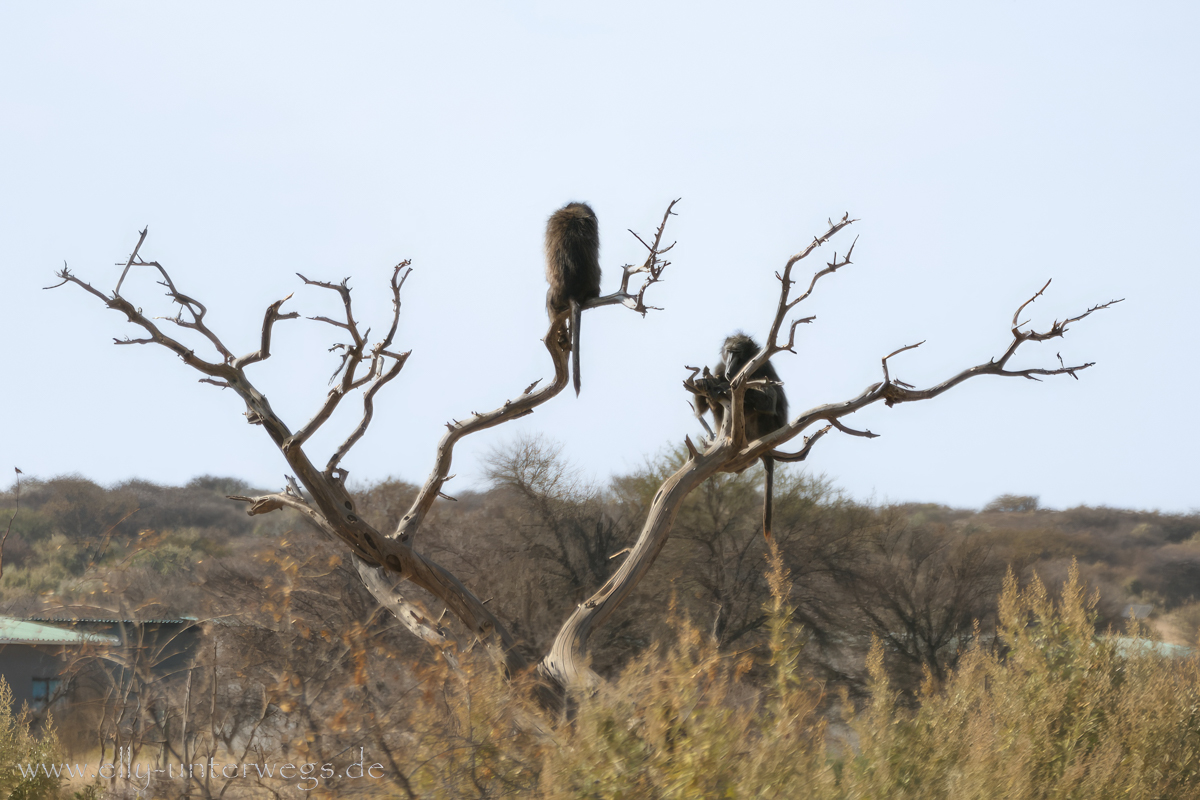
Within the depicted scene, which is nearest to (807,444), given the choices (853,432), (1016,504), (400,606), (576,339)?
(853,432)

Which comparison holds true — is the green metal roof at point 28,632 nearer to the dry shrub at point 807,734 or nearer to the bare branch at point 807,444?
the bare branch at point 807,444

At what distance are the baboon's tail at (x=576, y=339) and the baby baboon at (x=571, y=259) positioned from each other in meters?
0.03

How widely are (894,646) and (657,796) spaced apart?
17.5m

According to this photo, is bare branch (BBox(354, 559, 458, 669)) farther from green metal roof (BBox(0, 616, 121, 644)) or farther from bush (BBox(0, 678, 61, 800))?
green metal roof (BBox(0, 616, 121, 644))

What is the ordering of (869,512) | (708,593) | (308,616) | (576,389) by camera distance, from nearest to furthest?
(576,389) < (308,616) < (708,593) < (869,512)

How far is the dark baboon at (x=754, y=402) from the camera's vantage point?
7059 mm

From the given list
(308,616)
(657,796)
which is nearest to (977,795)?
(657,796)

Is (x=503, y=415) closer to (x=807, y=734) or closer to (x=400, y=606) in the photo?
(x=400, y=606)

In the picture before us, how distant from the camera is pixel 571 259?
681 cm

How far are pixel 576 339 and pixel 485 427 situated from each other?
3.78 ft

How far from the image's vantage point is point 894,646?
18625 millimetres

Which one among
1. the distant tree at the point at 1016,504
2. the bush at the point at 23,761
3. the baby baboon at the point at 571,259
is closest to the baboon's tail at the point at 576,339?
the baby baboon at the point at 571,259

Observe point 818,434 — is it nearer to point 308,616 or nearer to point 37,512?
point 308,616

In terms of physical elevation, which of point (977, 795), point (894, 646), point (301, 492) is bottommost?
point (894, 646)
